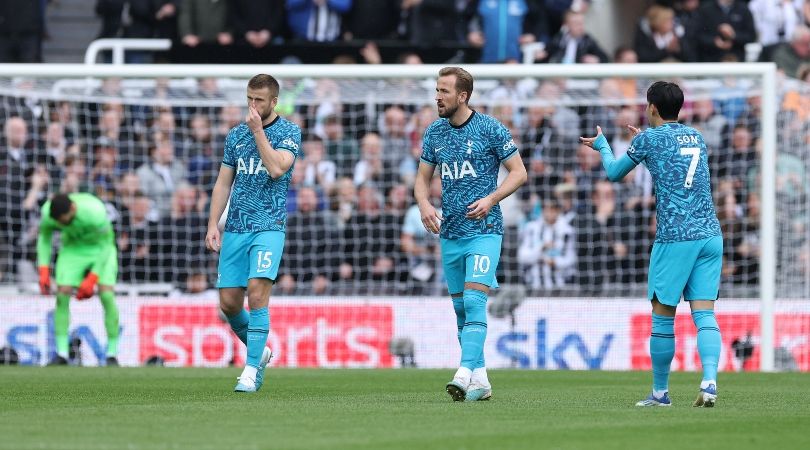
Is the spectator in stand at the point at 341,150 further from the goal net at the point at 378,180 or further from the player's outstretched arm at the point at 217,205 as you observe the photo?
the player's outstretched arm at the point at 217,205

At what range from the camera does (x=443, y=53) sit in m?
22.5

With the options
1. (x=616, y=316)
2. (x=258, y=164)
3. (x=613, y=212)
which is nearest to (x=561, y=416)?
(x=258, y=164)

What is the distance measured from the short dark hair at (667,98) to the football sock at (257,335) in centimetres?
332

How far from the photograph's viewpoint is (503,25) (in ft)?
76.6

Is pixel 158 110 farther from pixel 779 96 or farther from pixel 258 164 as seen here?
pixel 258 164

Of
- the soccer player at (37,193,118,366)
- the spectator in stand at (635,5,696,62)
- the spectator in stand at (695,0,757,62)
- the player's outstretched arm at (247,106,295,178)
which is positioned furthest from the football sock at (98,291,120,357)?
the spectator in stand at (695,0,757,62)

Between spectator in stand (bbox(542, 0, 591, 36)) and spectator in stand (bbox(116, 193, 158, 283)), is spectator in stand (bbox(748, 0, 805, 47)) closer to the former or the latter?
spectator in stand (bbox(542, 0, 591, 36))

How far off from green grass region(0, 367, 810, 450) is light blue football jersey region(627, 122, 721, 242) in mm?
1181

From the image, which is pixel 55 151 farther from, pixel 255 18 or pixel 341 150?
pixel 255 18

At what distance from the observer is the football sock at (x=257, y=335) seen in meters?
11.9

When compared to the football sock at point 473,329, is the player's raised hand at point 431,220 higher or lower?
higher

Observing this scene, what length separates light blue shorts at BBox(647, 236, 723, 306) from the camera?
416 inches

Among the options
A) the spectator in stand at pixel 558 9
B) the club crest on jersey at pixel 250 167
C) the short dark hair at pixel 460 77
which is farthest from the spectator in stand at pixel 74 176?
the short dark hair at pixel 460 77

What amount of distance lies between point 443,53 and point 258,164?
35.2 ft
